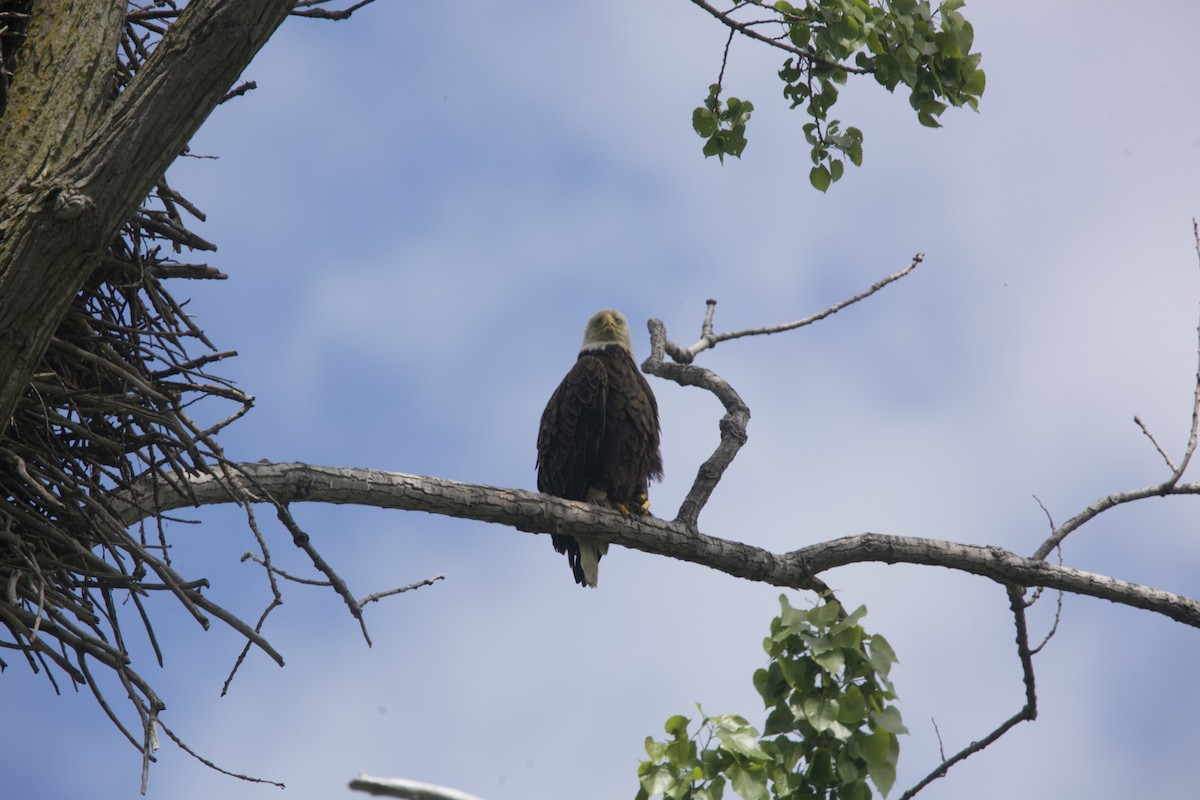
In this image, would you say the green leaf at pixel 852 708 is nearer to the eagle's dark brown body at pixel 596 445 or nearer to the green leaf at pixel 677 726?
the green leaf at pixel 677 726

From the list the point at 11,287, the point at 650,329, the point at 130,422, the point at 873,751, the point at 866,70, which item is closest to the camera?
the point at 11,287

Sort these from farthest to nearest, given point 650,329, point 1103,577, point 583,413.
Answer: point 583,413, point 650,329, point 1103,577

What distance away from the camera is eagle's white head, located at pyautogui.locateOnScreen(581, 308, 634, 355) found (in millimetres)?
7059

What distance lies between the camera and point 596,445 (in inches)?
237

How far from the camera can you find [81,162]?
248 centimetres

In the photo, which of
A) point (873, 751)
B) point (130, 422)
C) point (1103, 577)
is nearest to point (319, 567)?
point (130, 422)

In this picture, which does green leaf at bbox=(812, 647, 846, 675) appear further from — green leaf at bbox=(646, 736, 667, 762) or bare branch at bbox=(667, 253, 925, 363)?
bare branch at bbox=(667, 253, 925, 363)

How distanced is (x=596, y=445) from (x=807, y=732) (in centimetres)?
320

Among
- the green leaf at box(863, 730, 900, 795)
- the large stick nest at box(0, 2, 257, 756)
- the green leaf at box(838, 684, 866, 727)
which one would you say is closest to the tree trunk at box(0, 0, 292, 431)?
the large stick nest at box(0, 2, 257, 756)

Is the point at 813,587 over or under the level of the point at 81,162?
over

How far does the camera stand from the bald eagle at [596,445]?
5.96 metres

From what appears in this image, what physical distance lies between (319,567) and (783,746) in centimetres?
142

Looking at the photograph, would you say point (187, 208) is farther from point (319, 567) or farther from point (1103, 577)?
point (1103, 577)

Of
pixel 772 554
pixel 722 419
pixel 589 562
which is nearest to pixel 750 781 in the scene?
pixel 772 554
